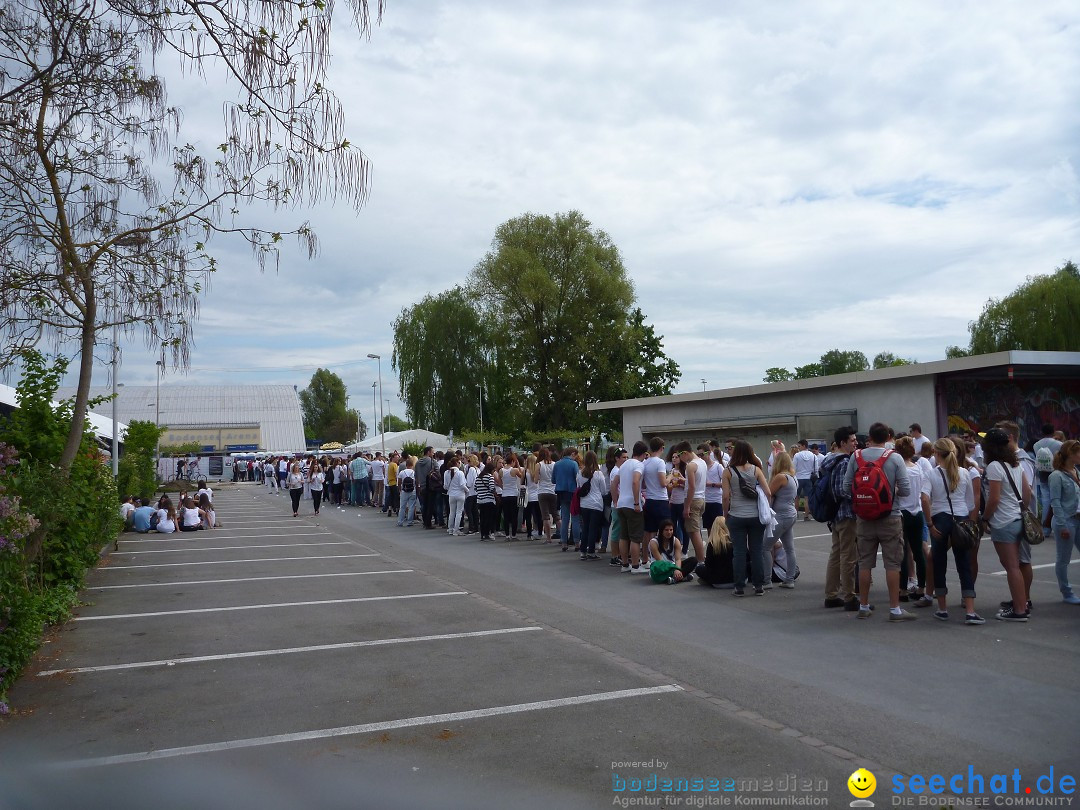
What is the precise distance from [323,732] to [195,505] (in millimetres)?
18490

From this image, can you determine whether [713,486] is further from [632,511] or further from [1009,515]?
[1009,515]

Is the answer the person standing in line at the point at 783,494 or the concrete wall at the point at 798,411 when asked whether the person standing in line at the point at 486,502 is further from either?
the concrete wall at the point at 798,411

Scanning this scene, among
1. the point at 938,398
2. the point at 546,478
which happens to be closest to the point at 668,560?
the point at 546,478

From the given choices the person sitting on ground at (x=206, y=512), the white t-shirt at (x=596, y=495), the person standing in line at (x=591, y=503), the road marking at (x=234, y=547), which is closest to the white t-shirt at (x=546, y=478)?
the person standing in line at (x=591, y=503)

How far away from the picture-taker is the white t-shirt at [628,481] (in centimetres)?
1259

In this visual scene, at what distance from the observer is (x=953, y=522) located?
8.76 m

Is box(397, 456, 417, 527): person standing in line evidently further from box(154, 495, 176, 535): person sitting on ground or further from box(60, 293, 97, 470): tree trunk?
box(60, 293, 97, 470): tree trunk

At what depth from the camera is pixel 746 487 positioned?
10.2 metres

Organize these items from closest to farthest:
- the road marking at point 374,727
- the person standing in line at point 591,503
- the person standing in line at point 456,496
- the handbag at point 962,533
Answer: the road marking at point 374,727
the handbag at point 962,533
the person standing in line at point 591,503
the person standing in line at point 456,496

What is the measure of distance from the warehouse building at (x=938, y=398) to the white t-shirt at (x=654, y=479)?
10520 millimetres

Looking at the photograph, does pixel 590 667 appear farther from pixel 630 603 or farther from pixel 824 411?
pixel 824 411

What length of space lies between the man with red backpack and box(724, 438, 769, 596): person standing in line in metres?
1.55

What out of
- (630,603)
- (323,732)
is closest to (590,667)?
(323,732)

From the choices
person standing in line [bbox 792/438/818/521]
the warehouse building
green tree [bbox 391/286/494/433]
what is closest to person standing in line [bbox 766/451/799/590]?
person standing in line [bbox 792/438/818/521]
